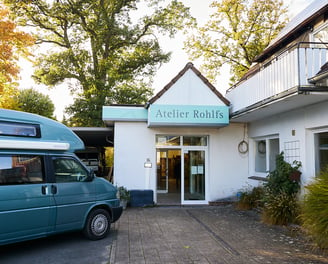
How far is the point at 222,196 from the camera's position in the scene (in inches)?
433

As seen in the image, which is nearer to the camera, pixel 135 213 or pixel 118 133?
pixel 135 213

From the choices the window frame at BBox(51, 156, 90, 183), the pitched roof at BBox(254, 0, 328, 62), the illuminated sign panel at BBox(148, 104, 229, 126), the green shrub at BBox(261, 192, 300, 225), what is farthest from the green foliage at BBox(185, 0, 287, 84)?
the window frame at BBox(51, 156, 90, 183)

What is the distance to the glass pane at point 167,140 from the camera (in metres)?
11.0

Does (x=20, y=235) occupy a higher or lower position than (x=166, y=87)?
lower

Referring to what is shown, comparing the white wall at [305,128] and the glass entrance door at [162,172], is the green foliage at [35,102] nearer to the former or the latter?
the glass entrance door at [162,172]

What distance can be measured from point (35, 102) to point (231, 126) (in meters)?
15.8

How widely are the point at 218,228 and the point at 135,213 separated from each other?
118 inches

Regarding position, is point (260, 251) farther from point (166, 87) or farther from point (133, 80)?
point (133, 80)

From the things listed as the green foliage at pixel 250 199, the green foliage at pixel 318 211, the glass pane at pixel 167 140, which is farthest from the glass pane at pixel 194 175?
the green foliage at pixel 318 211

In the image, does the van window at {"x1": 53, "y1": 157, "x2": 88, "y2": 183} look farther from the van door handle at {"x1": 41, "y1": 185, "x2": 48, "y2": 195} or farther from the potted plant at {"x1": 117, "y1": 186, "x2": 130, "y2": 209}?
the potted plant at {"x1": 117, "y1": 186, "x2": 130, "y2": 209}

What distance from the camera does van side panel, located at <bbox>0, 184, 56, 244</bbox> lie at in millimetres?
4789

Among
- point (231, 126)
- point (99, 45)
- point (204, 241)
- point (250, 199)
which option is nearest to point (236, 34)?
point (99, 45)

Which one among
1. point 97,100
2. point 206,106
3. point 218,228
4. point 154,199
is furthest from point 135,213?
point 97,100

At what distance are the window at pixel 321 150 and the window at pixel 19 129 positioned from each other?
691 centimetres
